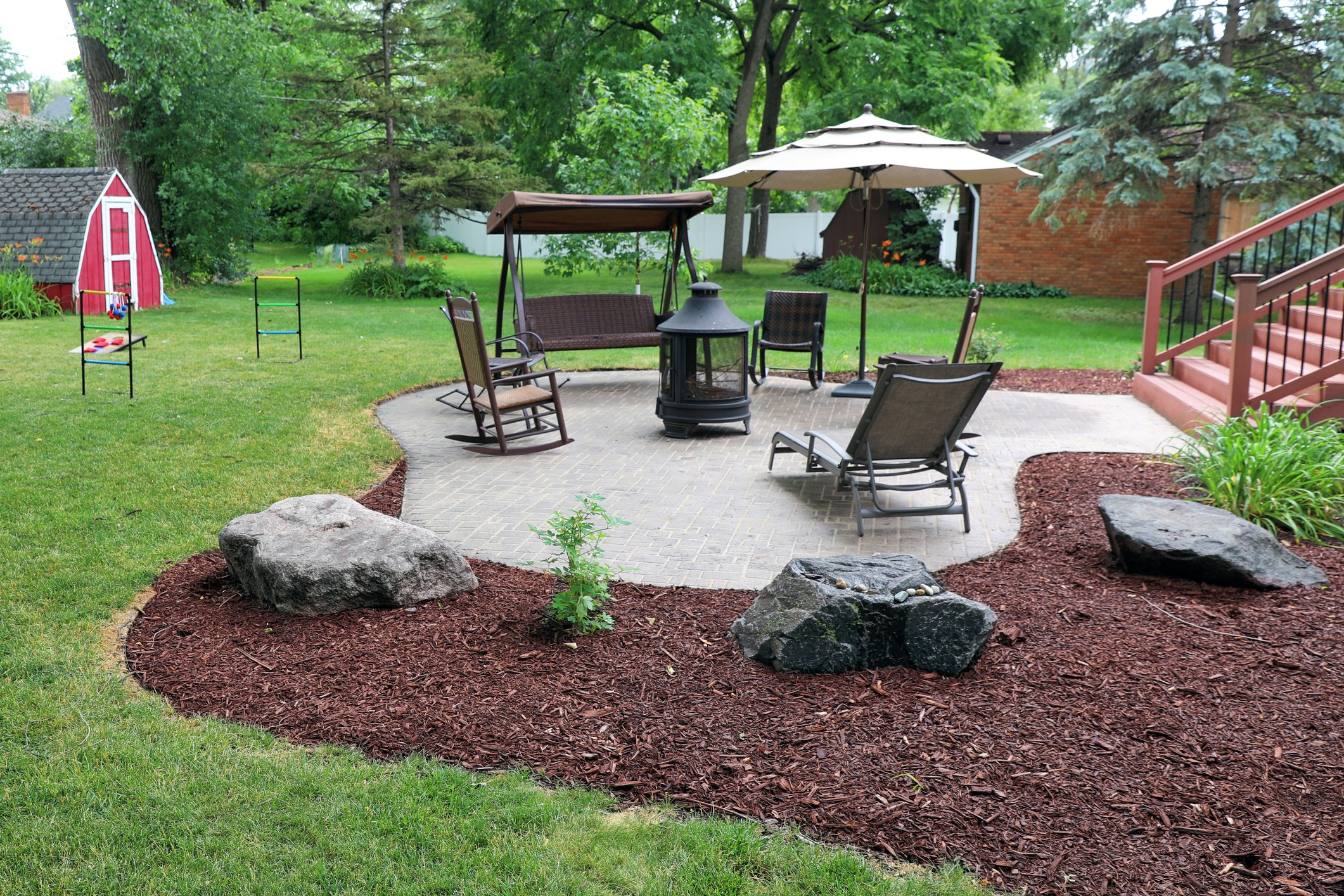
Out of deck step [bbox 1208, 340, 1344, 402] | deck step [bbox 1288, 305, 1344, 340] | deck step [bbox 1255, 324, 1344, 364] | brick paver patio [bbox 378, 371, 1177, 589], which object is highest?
deck step [bbox 1288, 305, 1344, 340]

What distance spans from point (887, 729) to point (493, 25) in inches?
994

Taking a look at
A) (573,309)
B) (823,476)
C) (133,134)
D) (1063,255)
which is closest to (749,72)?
(1063,255)

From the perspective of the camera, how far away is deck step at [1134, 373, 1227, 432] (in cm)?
804

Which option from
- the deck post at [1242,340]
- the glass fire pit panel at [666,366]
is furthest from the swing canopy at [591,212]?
the deck post at [1242,340]

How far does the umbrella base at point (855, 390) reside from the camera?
9.76m

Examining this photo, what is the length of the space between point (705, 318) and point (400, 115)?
15655 millimetres

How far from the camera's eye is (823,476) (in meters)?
6.81

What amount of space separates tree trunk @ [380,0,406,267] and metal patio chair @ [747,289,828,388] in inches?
513

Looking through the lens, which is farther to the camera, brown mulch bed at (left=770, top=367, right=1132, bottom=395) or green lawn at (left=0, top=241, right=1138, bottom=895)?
brown mulch bed at (left=770, top=367, right=1132, bottom=395)

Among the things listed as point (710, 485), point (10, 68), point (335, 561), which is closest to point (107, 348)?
point (710, 485)

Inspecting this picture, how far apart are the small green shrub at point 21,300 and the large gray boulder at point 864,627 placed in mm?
15975

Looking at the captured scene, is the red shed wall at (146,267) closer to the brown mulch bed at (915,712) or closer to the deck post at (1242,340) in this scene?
the brown mulch bed at (915,712)

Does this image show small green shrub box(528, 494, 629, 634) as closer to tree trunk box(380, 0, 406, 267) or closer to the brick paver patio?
the brick paver patio

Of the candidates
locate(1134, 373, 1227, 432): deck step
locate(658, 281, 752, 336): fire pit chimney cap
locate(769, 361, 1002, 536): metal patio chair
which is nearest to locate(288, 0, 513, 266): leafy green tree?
locate(658, 281, 752, 336): fire pit chimney cap
